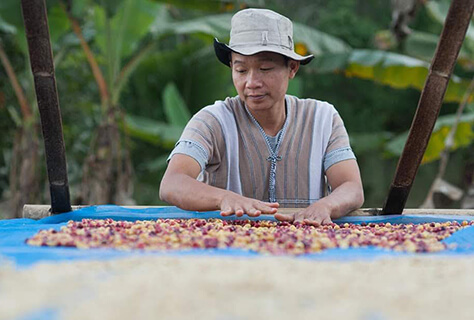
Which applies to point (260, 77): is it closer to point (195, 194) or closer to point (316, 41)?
point (195, 194)

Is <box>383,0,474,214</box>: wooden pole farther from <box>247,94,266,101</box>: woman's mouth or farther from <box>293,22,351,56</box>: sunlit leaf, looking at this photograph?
<box>293,22,351,56</box>: sunlit leaf

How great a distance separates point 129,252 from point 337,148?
5.30 feet

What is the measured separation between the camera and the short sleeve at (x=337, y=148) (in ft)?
9.95

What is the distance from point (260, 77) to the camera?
286 cm

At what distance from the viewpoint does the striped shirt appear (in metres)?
3.01

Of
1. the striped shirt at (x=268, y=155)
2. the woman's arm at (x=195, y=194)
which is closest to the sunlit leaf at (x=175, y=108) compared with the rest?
the striped shirt at (x=268, y=155)

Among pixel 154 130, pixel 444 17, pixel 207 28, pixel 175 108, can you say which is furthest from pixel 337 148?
pixel 444 17

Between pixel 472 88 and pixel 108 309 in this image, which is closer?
pixel 108 309

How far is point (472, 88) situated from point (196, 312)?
21.0 ft

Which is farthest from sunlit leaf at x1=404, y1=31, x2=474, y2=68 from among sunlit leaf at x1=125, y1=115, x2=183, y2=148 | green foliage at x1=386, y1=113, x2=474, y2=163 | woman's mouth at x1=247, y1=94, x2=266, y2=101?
woman's mouth at x1=247, y1=94, x2=266, y2=101

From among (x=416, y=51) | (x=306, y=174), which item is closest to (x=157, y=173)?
(x=416, y=51)

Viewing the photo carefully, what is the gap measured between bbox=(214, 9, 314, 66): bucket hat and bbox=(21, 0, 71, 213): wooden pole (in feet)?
2.33

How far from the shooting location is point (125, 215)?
9.11ft

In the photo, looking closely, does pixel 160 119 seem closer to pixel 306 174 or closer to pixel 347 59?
pixel 347 59
